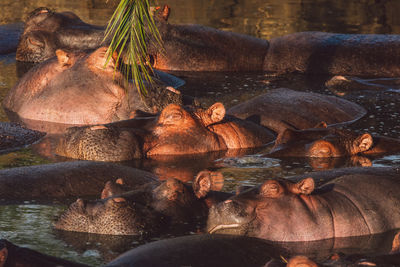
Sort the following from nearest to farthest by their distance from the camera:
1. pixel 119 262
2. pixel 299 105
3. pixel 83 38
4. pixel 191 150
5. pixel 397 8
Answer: pixel 119 262, pixel 191 150, pixel 299 105, pixel 83 38, pixel 397 8

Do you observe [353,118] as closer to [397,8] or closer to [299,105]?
[299,105]

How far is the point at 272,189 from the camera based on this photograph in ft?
17.5

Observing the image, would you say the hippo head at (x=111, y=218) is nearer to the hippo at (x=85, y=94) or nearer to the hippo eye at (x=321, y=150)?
the hippo eye at (x=321, y=150)

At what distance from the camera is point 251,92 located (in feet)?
38.3

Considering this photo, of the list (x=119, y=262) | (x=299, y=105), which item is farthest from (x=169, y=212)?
(x=299, y=105)

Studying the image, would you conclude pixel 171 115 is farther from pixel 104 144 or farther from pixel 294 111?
pixel 294 111

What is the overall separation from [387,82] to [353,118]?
2605mm

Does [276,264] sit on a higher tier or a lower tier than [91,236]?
higher

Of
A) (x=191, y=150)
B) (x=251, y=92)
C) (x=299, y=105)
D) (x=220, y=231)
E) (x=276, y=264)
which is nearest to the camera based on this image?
(x=276, y=264)

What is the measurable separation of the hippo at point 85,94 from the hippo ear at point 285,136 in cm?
132

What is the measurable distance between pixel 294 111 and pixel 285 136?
1.11m

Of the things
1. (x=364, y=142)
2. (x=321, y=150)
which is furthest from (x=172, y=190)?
(x=364, y=142)

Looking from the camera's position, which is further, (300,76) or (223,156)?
(300,76)

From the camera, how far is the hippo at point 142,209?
214 inches
